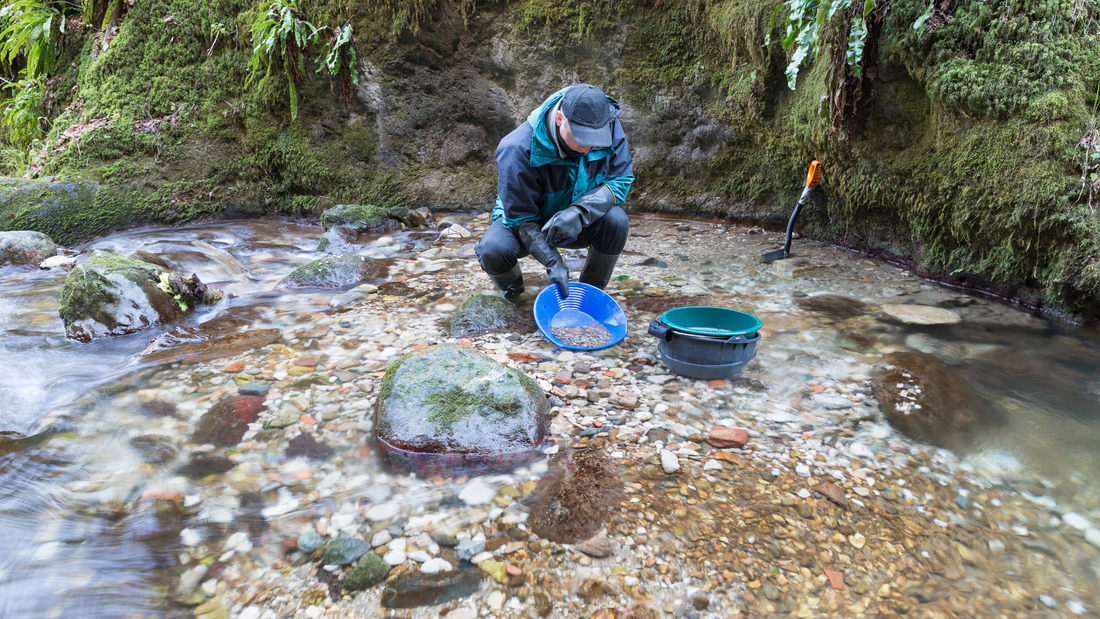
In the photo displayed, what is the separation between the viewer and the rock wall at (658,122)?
3.72 m

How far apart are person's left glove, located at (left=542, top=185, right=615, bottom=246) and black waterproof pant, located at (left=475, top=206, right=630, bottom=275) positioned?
0.14 metres

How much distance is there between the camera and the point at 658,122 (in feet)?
21.2

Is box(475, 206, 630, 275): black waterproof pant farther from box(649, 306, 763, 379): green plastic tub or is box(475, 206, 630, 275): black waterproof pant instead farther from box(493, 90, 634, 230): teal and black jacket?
box(649, 306, 763, 379): green plastic tub

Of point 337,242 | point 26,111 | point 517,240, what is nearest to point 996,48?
point 517,240

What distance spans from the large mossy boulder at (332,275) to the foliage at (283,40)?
294cm

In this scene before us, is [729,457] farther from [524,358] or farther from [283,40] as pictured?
[283,40]

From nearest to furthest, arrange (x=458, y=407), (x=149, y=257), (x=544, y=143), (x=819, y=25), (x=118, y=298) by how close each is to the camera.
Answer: (x=458, y=407) → (x=544, y=143) → (x=118, y=298) → (x=819, y=25) → (x=149, y=257)

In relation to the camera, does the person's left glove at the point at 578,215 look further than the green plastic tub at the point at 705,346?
Yes

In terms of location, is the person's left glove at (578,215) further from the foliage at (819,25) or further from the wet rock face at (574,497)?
the foliage at (819,25)

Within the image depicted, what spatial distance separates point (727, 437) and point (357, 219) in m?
4.87

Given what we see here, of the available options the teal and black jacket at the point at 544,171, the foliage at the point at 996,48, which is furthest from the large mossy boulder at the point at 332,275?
the foliage at the point at 996,48

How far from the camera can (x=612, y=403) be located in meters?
2.94

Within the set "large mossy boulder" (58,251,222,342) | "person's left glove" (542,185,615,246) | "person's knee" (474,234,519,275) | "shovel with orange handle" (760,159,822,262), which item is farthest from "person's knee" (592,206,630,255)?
"large mossy boulder" (58,251,222,342)

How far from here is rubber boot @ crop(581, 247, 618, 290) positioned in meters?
3.91
